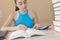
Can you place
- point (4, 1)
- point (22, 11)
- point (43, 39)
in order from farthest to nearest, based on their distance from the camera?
point (4, 1), point (22, 11), point (43, 39)

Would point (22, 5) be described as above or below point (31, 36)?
above

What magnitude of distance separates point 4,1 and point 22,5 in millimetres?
1019

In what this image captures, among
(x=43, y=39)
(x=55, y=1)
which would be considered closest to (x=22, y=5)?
(x=55, y=1)

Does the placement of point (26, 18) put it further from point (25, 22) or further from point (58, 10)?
point (58, 10)

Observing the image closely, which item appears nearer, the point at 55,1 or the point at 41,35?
the point at 41,35

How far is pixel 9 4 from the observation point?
2.59 metres

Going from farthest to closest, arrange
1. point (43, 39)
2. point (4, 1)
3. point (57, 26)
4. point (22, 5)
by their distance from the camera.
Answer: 1. point (4, 1)
2. point (22, 5)
3. point (57, 26)
4. point (43, 39)

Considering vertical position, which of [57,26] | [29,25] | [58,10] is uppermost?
[58,10]

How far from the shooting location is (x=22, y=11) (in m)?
1.77

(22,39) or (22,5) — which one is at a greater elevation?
(22,5)

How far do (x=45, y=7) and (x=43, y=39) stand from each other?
6.44 ft

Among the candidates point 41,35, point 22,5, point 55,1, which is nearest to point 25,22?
point 22,5

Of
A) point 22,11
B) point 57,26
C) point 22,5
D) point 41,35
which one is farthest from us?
point 22,11

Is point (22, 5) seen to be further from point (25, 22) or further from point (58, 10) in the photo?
point (58, 10)
